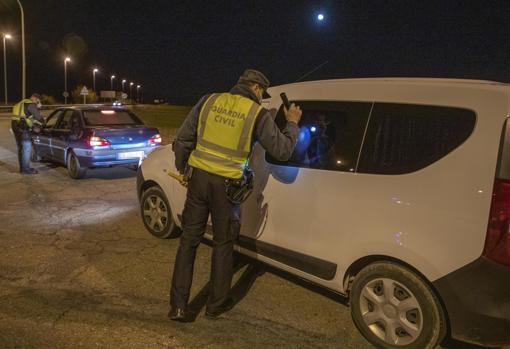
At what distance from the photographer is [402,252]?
2834 millimetres

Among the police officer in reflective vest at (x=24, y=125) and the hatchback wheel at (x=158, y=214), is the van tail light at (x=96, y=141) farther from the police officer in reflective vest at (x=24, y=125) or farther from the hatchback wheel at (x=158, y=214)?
the hatchback wheel at (x=158, y=214)

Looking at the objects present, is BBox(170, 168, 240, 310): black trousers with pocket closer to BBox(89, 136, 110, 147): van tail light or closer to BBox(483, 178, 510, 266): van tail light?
BBox(483, 178, 510, 266): van tail light

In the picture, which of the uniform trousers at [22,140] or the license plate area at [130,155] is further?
the uniform trousers at [22,140]

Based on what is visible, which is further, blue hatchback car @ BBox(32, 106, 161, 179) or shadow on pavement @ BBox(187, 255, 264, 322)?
blue hatchback car @ BBox(32, 106, 161, 179)

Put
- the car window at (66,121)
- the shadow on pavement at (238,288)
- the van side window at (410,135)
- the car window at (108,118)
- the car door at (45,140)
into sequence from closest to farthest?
the van side window at (410,135)
the shadow on pavement at (238,288)
the car window at (108,118)
the car window at (66,121)
the car door at (45,140)

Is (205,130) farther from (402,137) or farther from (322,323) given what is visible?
(322,323)

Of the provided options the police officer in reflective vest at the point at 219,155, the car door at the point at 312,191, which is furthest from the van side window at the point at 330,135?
the police officer in reflective vest at the point at 219,155

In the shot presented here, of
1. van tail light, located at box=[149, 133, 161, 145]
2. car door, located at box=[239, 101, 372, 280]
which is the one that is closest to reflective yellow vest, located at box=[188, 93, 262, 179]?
car door, located at box=[239, 101, 372, 280]

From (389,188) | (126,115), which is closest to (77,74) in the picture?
(126,115)

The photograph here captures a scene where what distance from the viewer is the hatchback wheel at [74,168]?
8.95 metres

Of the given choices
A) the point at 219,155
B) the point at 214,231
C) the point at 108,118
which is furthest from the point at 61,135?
the point at 219,155

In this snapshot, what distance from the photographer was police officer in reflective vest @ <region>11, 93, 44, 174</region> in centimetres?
938

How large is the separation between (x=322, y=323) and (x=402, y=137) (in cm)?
151

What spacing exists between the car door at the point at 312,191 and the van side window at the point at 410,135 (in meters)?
0.10
